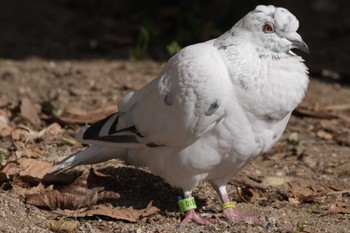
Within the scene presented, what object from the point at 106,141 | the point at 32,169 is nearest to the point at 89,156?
the point at 106,141

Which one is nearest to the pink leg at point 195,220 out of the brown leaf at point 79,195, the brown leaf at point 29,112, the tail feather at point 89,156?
the brown leaf at point 79,195

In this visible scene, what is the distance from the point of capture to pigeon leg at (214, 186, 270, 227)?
4.93m

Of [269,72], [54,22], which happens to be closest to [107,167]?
[269,72]

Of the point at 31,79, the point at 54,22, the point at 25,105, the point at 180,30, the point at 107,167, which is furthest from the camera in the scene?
the point at 54,22

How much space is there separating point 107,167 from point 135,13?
186 inches

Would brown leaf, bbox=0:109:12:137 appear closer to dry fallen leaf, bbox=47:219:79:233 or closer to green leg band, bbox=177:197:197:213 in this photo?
dry fallen leaf, bbox=47:219:79:233

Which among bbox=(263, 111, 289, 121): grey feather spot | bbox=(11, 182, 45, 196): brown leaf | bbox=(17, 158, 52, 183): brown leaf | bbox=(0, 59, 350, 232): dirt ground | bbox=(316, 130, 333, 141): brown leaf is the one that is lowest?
bbox=(316, 130, 333, 141): brown leaf

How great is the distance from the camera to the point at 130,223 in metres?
4.85

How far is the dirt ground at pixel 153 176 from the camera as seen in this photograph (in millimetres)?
4859

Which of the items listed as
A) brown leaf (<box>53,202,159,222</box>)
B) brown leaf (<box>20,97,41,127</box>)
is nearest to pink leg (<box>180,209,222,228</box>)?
brown leaf (<box>53,202,159,222</box>)

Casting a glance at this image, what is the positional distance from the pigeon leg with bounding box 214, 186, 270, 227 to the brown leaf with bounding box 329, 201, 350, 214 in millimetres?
551

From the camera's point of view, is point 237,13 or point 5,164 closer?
point 5,164

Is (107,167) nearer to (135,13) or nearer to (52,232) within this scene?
(52,232)

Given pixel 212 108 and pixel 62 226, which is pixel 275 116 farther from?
pixel 62 226
